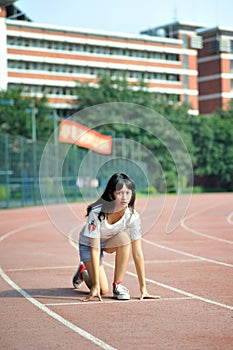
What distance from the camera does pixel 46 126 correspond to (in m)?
64.2

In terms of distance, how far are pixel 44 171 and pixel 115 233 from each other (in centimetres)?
3130

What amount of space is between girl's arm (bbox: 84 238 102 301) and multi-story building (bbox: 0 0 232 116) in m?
67.7

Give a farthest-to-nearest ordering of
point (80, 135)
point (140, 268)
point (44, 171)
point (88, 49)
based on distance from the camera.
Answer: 1. point (88, 49)
2. point (44, 171)
3. point (80, 135)
4. point (140, 268)

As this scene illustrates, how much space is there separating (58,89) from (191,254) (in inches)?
2969

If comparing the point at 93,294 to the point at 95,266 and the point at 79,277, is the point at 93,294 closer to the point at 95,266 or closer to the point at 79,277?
the point at 95,266

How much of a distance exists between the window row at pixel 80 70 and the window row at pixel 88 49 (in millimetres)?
1896

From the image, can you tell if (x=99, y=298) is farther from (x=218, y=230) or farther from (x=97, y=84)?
(x=97, y=84)

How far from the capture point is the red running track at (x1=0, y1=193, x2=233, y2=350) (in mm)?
6082

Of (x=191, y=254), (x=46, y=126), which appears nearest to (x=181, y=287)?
(x=191, y=254)

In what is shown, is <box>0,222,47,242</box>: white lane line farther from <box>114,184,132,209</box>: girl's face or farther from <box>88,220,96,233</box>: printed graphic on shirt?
<box>114,184,132,209</box>: girl's face

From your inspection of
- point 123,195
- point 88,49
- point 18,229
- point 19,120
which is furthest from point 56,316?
point 88,49

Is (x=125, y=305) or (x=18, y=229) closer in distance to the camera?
(x=125, y=305)

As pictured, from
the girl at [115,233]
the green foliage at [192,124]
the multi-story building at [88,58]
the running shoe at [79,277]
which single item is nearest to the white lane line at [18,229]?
the running shoe at [79,277]

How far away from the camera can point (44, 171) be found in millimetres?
39406
